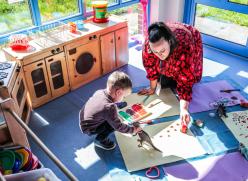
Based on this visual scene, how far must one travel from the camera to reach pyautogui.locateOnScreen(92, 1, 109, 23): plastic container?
239 cm

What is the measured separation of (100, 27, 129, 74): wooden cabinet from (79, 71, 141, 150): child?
0.90m

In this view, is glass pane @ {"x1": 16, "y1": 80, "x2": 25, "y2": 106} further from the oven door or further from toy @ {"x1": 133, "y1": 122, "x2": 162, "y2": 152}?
toy @ {"x1": 133, "y1": 122, "x2": 162, "y2": 152}

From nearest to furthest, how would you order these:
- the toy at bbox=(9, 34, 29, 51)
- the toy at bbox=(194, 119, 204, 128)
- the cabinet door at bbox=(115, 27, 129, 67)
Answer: the toy at bbox=(194, 119, 204, 128), the toy at bbox=(9, 34, 29, 51), the cabinet door at bbox=(115, 27, 129, 67)

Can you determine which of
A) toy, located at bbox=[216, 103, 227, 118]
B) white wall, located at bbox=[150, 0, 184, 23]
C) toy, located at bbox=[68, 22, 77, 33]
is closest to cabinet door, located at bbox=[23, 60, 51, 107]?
toy, located at bbox=[68, 22, 77, 33]

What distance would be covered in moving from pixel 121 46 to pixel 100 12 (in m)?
0.37

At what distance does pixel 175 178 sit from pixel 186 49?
766 mm

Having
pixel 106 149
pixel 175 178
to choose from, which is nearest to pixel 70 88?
pixel 106 149

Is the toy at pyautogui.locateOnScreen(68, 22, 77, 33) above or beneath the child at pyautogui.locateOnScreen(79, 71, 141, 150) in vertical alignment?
above

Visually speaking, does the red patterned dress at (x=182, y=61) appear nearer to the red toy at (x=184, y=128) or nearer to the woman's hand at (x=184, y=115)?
the woman's hand at (x=184, y=115)

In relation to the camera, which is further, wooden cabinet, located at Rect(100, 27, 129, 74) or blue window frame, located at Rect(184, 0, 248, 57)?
blue window frame, located at Rect(184, 0, 248, 57)

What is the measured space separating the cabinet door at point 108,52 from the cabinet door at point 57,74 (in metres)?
0.40

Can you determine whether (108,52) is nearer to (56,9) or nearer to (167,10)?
(56,9)

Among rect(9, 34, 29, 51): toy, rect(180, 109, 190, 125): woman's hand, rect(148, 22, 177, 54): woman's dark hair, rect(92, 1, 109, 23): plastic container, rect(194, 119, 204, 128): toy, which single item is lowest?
rect(194, 119, 204, 128): toy

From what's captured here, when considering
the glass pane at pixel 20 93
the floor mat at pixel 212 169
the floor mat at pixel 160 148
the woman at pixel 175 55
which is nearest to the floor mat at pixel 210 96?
the woman at pixel 175 55
